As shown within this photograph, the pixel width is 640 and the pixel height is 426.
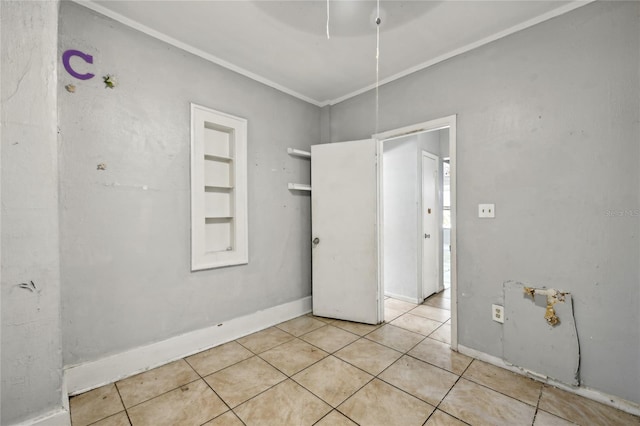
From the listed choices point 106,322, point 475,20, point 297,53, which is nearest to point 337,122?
point 297,53

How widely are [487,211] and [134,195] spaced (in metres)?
2.86

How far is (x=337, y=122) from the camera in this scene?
3.40m

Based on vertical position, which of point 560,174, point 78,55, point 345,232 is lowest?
point 345,232

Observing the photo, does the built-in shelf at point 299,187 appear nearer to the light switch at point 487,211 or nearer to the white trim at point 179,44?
the white trim at point 179,44

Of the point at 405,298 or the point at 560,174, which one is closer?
the point at 560,174

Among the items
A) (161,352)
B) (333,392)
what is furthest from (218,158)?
(333,392)

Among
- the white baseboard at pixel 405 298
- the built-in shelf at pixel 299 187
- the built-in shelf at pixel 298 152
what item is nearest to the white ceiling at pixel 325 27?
the built-in shelf at pixel 298 152

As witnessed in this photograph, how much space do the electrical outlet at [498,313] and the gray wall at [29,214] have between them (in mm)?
2879

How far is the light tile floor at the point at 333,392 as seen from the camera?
1.56m

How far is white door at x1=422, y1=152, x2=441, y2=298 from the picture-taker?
12.1 ft

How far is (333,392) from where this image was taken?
70.1 inches

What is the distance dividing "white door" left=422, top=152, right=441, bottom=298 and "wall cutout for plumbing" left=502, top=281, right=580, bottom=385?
5.35ft

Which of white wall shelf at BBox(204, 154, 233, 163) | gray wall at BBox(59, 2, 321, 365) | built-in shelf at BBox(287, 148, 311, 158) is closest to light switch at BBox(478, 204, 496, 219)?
built-in shelf at BBox(287, 148, 311, 158)

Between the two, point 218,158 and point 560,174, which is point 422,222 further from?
point 218,158
